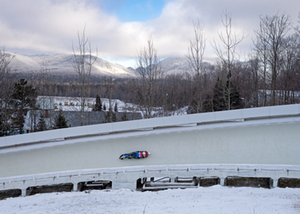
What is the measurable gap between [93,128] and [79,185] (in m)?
2.35

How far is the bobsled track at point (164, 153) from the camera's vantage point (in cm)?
838

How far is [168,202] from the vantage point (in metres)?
6.98

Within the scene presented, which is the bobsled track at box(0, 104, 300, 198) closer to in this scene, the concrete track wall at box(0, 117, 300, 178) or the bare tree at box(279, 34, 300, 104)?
the concrete track wall at box(0, 117, 300, 178)

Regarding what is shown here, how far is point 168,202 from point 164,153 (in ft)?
7.88

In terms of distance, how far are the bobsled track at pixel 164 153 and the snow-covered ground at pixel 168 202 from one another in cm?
57

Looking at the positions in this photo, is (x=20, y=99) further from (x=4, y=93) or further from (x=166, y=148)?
(x=166, y=148)

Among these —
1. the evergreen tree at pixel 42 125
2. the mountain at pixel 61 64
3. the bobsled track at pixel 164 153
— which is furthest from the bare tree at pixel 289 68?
the mountain at pixel 61 64

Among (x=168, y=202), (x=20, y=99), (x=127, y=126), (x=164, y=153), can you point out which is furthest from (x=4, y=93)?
(x=168, y=202)

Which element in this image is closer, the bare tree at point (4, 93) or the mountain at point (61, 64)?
the bare tree at point (4, 93)

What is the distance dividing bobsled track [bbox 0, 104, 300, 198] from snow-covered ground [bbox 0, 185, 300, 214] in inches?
22.6

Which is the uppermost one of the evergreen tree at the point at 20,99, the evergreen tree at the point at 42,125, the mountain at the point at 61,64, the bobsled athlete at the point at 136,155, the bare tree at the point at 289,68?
the mountain at the point at 61,64

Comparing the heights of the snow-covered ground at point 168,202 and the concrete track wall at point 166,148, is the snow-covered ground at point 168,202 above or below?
below

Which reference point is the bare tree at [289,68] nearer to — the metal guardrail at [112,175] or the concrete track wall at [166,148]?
the concrete track wall at [166,148]

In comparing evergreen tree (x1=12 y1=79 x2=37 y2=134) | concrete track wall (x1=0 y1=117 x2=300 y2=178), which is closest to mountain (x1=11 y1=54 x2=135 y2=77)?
evergreen tree (x1=12 y1=79 x2=37 y2=134)
